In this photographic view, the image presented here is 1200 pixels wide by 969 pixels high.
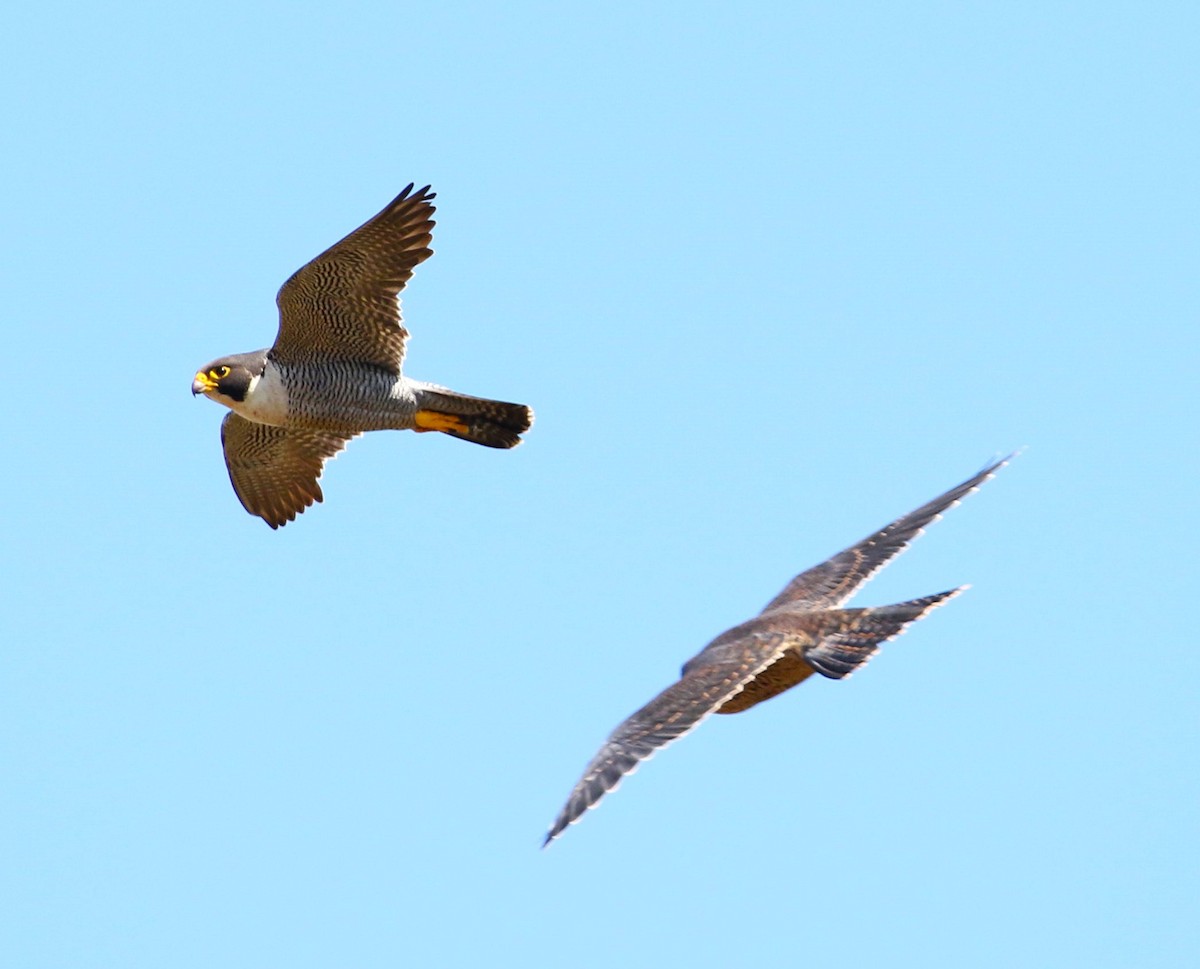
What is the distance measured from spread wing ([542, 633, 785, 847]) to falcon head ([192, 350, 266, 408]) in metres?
4.55

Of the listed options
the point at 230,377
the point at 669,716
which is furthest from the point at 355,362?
the point at 669,716

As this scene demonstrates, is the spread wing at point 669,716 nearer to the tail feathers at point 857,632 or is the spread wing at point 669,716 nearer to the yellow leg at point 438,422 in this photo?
the tail feathers at point 857,632

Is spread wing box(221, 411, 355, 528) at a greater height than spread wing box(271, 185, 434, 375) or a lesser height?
greater

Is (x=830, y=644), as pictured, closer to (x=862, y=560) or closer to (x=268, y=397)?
(x=862, y=560)

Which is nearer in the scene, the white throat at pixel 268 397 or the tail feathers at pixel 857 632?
the tail feathers at pixel 857 632

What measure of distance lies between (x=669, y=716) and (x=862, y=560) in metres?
3.07

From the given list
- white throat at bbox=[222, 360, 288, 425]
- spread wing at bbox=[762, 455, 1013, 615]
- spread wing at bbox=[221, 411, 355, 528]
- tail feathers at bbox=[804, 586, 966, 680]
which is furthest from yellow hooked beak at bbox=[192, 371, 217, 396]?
tail feathers at bbox=[804, 586, 966, 680]

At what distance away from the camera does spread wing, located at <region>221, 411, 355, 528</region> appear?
15391 millimetres

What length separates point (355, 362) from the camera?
1389 centimetres

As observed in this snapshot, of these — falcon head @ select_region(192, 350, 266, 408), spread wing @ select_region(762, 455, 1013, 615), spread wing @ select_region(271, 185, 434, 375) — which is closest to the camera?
spread wing @ select_region(762, 455, 1013, 615)

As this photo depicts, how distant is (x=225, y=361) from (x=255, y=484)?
209 cm

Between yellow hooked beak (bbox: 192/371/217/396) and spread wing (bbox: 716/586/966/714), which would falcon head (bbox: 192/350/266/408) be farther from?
spread wing (bbox: 716/586/966/714)

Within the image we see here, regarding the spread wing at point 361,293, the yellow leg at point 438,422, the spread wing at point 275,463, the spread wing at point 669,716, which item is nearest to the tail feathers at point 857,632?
the spread wing at point 669,716

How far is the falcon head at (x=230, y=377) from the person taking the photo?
45.5ft
